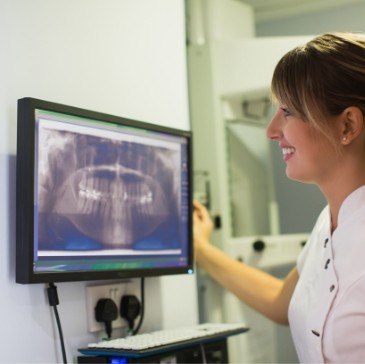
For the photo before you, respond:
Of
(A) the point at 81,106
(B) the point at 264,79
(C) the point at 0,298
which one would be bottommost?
(C) the point at 0,298

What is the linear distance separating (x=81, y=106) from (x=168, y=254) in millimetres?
438

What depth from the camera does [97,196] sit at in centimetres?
133

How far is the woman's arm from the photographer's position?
1.66m

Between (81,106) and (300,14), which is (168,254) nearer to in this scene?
(81,106)

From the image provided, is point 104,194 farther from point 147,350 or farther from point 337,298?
point 337,298

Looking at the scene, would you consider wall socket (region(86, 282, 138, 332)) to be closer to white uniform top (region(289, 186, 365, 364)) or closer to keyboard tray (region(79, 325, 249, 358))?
keyboard tray (region(79, 325, 249, 358))

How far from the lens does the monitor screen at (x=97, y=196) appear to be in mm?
1165

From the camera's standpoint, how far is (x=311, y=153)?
1.30 m

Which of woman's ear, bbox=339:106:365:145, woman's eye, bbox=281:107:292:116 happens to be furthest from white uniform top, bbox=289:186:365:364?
woman's eye, bbox=281:107:292:116

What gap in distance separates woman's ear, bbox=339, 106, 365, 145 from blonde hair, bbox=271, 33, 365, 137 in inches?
0.5

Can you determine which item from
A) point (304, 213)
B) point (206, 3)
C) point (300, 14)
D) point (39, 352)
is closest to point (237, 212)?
point (304, 213)

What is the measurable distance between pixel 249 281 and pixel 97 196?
0.61 metres

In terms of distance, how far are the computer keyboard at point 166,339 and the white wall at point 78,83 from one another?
10 cm

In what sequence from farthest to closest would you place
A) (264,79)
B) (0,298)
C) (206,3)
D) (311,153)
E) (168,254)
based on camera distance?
1. (206,3)
2. (264,79)
3. (168,254)
4. (311,153)
5. (0,298)
